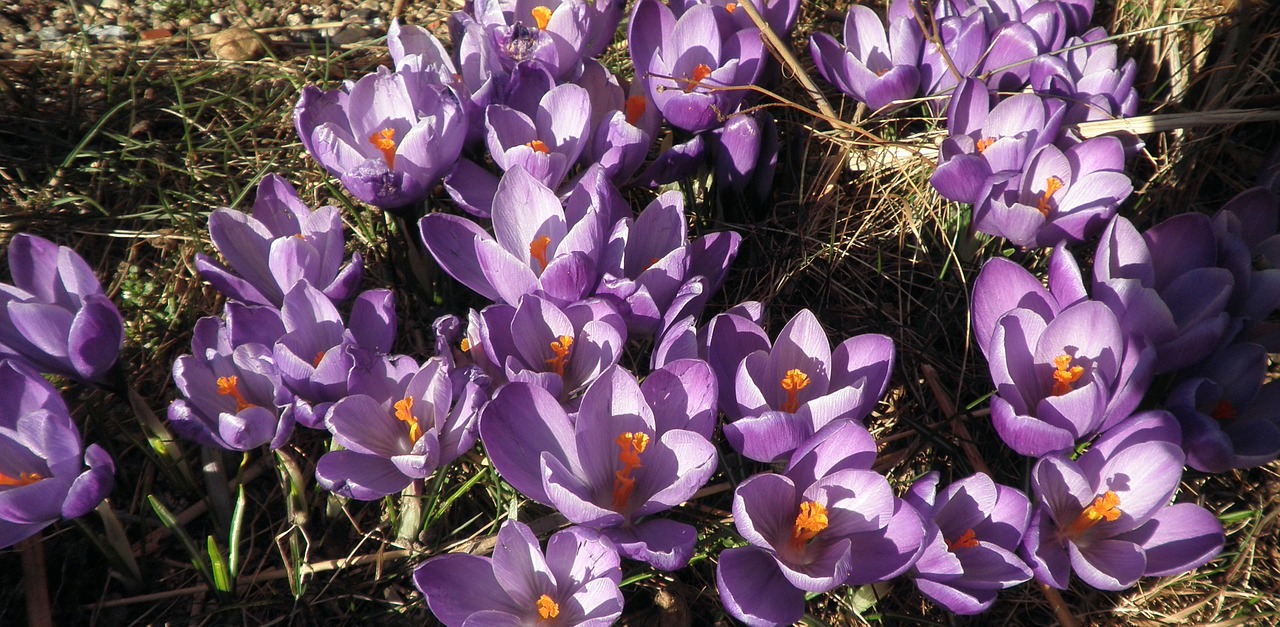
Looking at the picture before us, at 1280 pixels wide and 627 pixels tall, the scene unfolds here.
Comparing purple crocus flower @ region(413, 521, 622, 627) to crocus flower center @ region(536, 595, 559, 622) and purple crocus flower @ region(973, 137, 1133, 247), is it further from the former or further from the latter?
purple crocus flower @ region(973, 137, 1133, 247)

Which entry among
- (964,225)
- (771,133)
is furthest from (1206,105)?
(771,133)

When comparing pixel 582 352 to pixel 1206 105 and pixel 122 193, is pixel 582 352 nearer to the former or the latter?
pixel 122 193

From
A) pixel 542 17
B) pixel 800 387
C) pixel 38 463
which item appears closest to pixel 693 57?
pixel 542 17

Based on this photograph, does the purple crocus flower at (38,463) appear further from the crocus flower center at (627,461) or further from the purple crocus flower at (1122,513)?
the purple crocus flower at (1122,513)

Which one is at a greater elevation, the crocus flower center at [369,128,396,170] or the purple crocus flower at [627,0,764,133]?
the purple crocus flower at [627,0,764,133]

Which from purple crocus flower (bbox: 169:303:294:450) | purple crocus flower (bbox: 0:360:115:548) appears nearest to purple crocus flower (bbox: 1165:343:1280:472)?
purple crocus flower (bbox: 169:303:294:450)

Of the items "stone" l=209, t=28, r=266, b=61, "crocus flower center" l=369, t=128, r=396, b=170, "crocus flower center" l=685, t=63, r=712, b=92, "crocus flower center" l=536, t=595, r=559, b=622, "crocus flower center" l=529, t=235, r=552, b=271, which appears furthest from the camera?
"stone" l=209, t=28, r=266, b=61

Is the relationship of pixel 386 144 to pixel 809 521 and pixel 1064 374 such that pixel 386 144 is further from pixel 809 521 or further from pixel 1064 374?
pixel 1064 374

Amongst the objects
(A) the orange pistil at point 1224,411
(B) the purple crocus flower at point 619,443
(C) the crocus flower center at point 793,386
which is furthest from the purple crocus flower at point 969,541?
(A) the orange pistil at point 1224,411
